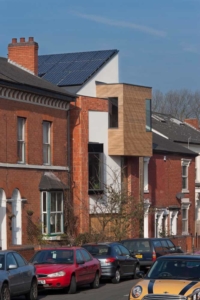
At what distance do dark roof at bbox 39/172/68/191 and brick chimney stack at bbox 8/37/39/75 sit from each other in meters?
6.13

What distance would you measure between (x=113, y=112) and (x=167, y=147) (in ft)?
31.2

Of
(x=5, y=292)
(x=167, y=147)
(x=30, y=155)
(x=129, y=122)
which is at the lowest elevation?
(x=5, y=292)

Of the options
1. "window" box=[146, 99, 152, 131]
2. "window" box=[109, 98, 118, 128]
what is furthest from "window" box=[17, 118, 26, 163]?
"window" box=[146, 99, 152, 131]

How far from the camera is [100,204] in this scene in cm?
4153

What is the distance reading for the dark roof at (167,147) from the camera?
49406 mm

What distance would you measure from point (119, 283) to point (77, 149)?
1337 centimetres

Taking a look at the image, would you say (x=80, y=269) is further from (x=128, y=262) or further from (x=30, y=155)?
(x=30, y=155)

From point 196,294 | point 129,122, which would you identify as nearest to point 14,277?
point 196,294

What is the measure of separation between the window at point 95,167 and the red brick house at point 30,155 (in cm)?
204

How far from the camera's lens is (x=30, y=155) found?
35.8 meters

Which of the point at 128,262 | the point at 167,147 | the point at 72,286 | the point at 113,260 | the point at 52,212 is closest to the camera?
the point at 72,286

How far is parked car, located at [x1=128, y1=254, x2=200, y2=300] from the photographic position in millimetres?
15475

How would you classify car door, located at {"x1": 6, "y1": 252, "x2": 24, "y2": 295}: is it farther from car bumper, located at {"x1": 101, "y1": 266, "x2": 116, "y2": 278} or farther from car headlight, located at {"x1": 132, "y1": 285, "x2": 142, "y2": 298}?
→ car bumper, located at {"x1": 101, "y1": 266, "x2": 116, "y2": 278}

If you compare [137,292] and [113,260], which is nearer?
[137,292]
